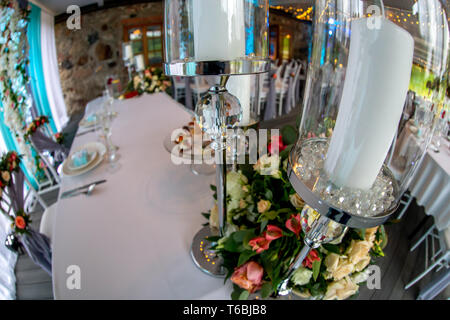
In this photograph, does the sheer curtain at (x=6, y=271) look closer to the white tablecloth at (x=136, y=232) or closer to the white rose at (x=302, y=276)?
the white tablecloth at (x=136, y=232)

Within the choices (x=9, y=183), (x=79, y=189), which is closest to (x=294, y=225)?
(x=79, y=189)

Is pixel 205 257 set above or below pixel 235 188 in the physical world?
below

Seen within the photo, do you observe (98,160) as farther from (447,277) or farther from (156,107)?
(447,277)

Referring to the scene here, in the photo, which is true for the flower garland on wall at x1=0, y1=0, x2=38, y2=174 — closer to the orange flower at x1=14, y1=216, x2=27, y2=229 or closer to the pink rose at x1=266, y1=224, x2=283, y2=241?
the orange flower at x1=14, y1=216, x2=27, y2=229

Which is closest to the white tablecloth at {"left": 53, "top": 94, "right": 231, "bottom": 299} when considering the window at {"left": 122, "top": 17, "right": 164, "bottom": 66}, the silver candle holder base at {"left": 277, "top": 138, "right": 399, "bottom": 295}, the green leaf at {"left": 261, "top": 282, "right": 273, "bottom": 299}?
the green leaf at {"left": 261, "top": 282, "right": 273, "bottom": 299}

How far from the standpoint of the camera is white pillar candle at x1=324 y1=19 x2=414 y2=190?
0.71 feet

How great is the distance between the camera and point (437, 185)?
5.29ft

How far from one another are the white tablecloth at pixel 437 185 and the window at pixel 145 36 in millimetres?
5272

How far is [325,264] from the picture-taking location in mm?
503

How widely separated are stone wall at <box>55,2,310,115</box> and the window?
129 millimetres

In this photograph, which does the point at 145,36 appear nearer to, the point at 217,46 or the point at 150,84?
the point at 150,84

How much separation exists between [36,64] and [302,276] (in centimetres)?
427

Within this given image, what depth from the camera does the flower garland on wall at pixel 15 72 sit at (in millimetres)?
2246
